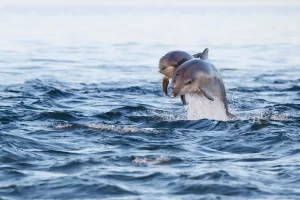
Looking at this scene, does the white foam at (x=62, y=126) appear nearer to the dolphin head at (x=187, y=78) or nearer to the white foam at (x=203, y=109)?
the dolphin head at (x=187, y=78)

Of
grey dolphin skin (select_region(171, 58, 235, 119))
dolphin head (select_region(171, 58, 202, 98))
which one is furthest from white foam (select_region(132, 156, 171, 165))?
dolphin head (select_region(171, 58, 202, 98))

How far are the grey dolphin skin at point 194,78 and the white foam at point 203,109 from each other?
93 cm

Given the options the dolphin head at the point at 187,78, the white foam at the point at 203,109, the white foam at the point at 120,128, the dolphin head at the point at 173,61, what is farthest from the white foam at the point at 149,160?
the white foam at the point at 203,109

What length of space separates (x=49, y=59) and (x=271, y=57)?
8610 millimetres

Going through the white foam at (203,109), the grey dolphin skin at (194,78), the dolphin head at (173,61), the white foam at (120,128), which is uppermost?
the dolphin head at (173,61)

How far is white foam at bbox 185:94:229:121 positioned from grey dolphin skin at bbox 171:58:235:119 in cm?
93

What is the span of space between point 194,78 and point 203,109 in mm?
1705

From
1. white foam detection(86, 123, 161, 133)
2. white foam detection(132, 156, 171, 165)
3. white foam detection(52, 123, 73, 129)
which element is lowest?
white foam detection(132, 156, 171, 165)

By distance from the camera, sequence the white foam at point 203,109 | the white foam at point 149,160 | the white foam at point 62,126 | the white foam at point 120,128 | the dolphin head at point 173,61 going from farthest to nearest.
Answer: the white foam at point 203,109
the dolphin head at point 173,61
the white foam at point 62,126
the white foam at point 120,128
the white foam at point 149,160

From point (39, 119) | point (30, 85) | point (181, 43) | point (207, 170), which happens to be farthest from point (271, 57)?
point (207, 170)

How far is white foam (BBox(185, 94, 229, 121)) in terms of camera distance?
15.3 m

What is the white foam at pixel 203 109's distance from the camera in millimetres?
15312

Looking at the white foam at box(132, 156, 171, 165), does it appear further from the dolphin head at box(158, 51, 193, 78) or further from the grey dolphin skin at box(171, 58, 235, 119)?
the dolphin head at box(158, 51, 193, 78)

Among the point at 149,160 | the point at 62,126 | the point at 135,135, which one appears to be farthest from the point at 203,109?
the point at 149,160
